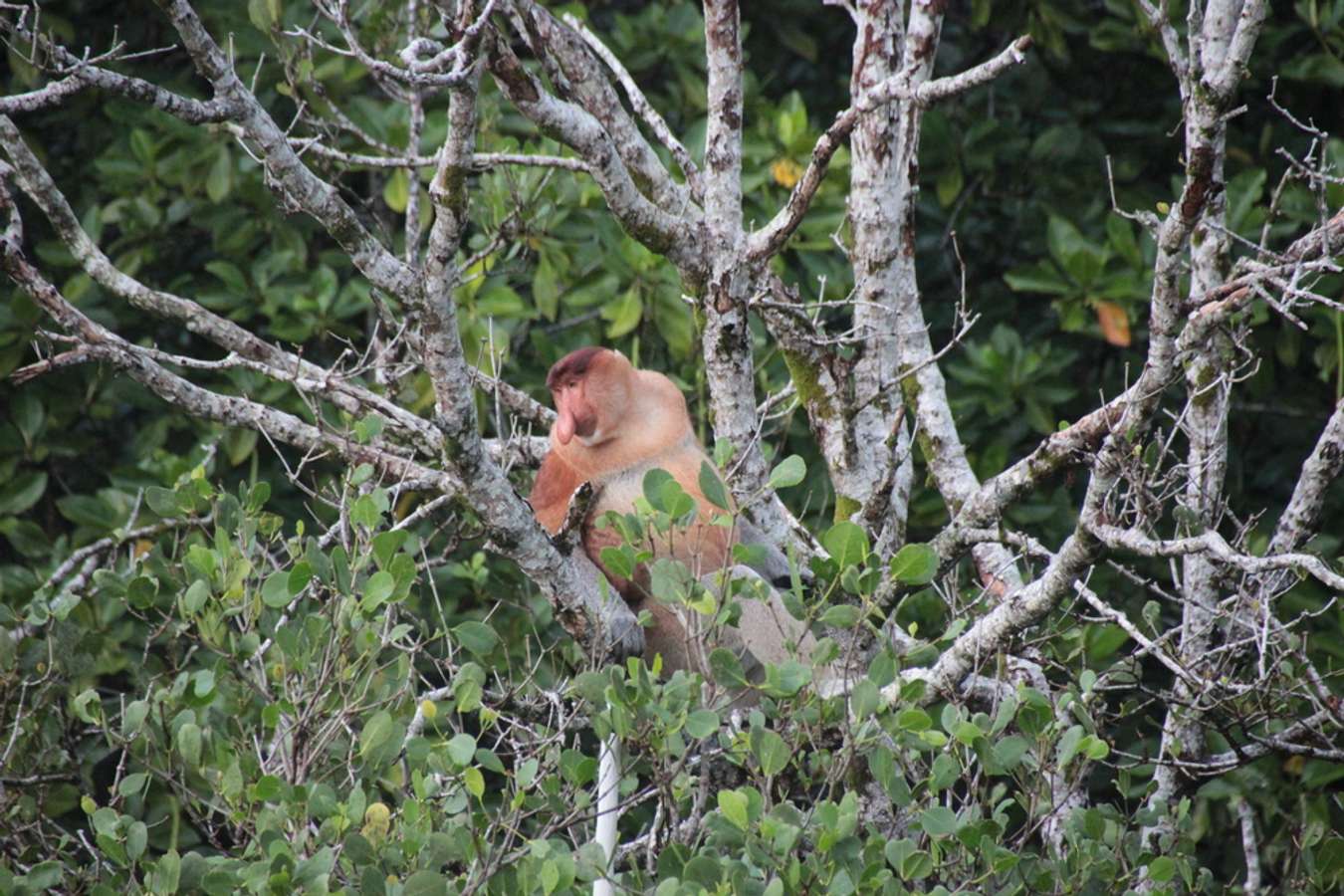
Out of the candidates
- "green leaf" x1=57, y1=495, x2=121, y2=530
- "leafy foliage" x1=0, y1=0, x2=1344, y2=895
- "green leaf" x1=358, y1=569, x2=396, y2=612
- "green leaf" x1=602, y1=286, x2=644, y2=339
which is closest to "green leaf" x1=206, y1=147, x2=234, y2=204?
"leafy foliage" x1=0, y1=0, x2=1344, y2=895

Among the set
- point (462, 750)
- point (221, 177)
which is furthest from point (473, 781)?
→ point (221, 177)

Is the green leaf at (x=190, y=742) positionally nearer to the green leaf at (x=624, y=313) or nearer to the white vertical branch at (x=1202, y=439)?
the white vertical branch at (x=1202, y=439)

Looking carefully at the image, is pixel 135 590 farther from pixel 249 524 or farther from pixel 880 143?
pixel 880 143

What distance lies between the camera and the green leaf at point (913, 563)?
2.12 metres

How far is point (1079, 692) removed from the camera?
2.62 metres

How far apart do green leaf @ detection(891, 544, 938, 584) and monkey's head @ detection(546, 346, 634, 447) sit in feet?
3.98

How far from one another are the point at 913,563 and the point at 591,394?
127 cm

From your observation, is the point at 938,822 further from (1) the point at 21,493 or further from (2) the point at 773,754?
(1) the point at 21,493

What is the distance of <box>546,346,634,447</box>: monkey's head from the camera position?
3.25 metres

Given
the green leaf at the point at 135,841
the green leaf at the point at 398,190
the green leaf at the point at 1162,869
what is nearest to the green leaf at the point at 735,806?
the green leaf at the point at 1162,869

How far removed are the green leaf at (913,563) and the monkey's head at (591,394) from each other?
121 cm

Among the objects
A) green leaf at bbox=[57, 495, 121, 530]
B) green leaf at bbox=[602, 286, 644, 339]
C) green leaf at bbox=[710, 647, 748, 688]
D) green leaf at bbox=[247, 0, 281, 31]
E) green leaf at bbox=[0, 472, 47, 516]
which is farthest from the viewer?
green leaf at bbox=[0, 472, 47, 516]

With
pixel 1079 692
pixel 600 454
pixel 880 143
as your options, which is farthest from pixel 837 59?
pixel 1079 692

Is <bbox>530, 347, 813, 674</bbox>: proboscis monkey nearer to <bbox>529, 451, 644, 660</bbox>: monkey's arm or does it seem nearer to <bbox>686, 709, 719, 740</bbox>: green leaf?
<bbox>529, 451, 644, 660</bbox>: monkey's arm
